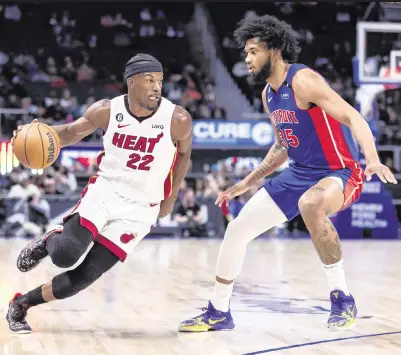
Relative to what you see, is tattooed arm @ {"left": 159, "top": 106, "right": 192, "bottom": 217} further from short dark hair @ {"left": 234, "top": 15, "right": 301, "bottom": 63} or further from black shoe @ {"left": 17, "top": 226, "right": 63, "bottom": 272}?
black shoe @ {"left": 17, "top": 226, "right": 63, "bottom": 272}

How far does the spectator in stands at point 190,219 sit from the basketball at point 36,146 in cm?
1111

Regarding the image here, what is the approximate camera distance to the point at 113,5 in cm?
2308

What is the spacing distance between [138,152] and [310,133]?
1.14m

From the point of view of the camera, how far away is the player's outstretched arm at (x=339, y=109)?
482 centimetres

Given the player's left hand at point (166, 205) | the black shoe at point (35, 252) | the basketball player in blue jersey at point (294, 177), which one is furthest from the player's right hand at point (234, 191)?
the black shoe at point (35, 252)

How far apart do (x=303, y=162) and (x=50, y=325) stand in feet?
6.68

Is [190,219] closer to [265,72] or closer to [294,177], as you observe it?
[294,177]

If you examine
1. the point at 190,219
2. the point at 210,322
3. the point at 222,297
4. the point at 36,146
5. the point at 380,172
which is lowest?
the point at 190,219

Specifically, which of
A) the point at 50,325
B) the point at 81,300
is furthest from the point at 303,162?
the point at 81,300

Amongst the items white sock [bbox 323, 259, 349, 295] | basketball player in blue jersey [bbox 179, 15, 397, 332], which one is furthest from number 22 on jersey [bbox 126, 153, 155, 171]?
white sock [bbox 323, 259, 349, 295]

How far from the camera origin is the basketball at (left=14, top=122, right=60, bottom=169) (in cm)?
518

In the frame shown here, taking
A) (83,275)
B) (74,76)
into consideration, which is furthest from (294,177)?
(74,76)

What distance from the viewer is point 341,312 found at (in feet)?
17.9

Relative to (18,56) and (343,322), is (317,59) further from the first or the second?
(343,322)
